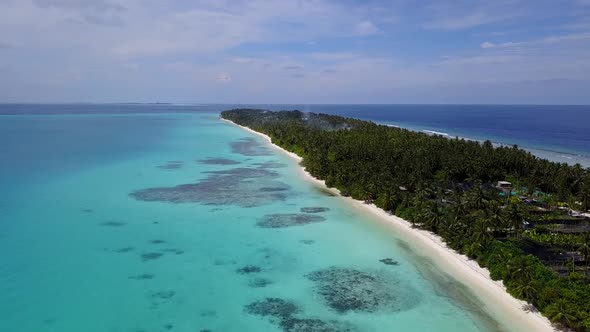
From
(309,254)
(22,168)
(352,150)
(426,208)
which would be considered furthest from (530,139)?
(22,168)

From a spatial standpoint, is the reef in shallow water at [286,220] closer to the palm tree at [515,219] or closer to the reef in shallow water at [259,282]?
the reef in shallow water at [259,282]

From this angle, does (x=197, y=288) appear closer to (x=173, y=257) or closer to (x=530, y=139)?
(x=173, y=257)

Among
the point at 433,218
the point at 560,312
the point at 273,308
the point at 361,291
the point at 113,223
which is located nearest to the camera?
the point at 560,312

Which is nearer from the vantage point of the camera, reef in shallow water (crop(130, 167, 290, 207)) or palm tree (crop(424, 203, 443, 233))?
palm tree (crop(424, 203, 443, 233))

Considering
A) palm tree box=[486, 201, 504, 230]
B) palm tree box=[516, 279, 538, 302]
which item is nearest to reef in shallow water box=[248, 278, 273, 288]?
palm tree box=[516, 279, 538, 302]

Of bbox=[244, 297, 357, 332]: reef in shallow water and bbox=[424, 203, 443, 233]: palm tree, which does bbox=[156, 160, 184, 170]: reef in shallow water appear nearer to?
bbox=[424, 203, 443, 233]: palm tree

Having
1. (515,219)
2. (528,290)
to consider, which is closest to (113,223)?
(528,290)

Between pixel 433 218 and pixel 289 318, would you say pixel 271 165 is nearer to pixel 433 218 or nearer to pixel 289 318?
pixel 433 218
